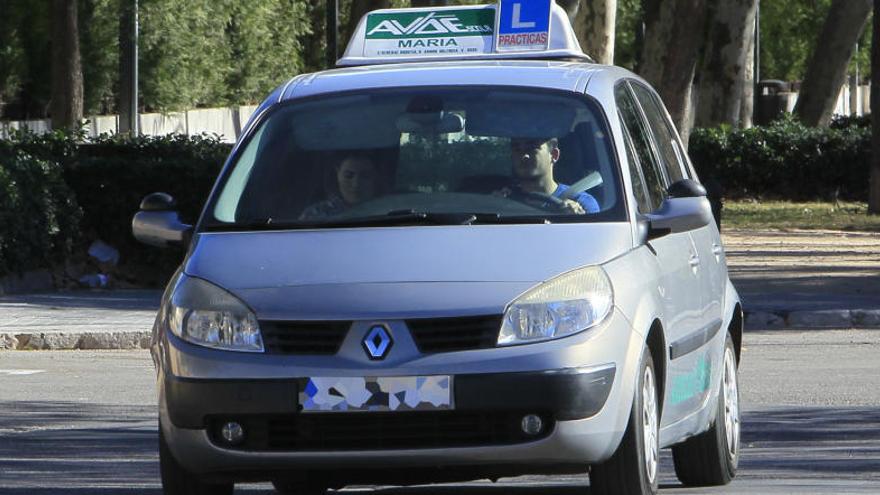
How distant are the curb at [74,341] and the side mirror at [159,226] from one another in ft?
27.2

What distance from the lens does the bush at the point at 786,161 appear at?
34.1m

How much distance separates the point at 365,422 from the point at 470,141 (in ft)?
4.61

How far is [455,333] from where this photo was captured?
20.0 feet

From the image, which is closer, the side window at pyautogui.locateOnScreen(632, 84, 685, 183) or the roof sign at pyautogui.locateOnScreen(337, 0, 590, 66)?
the side window at pyautogui.locateOnScreen(632, 84, 685, 183)

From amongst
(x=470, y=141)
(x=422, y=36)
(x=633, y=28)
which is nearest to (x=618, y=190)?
(x=470, y=141)

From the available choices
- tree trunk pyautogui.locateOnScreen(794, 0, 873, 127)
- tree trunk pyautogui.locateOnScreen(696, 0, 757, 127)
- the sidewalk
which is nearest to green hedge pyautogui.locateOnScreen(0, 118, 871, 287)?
the sidewalk

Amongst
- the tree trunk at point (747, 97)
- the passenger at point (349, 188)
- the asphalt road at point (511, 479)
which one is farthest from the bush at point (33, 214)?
the tree trunk at point (747, 97)

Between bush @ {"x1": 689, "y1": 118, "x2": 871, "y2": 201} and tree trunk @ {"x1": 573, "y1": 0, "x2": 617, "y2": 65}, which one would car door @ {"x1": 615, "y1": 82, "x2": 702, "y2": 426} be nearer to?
tree trunk @ {"x1": 573, "y1": 0, "x2": 617, "y2": 65}

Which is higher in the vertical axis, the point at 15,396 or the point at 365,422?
the point at 365,422

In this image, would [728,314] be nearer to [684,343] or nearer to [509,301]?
[684,343]

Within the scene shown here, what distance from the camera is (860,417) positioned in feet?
34.6

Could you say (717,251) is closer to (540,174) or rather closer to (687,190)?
(687,190)

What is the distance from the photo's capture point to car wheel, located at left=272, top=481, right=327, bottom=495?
23.2ft

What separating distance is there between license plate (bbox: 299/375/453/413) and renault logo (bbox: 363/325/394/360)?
0.08 meters
